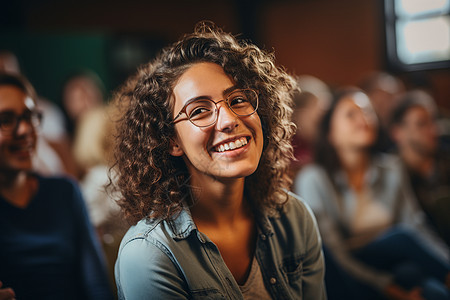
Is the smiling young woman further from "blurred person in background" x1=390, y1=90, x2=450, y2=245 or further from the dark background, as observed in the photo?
the dark background

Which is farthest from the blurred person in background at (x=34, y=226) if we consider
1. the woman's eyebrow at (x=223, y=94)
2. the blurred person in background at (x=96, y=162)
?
the woman's eyebrow at (x=223, y=94)

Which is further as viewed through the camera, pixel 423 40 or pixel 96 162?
pixel 423 40

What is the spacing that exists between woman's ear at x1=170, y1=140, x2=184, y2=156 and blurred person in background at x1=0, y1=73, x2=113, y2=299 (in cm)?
44

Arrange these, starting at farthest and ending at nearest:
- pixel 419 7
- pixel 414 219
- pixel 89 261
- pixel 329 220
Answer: pixel 419 7, pixel 414 219, pixel 329 220, pixel 89 261

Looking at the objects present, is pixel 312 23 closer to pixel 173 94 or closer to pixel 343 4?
pixel 343 4

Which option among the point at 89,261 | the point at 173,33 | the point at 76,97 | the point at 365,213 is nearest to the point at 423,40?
the point at 173,33

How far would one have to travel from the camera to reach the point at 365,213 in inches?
79.3

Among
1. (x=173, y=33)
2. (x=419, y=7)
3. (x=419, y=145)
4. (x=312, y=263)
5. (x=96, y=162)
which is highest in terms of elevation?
(x=173, y=33)

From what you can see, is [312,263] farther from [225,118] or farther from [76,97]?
[76,97]

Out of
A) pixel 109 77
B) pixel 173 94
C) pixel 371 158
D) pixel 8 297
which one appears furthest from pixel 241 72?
pixel 109 77

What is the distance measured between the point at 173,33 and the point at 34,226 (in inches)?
191

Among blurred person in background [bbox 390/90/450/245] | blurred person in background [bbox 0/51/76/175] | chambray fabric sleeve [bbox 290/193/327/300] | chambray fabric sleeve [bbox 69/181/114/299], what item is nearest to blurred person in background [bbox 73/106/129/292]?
blurred person in background [bbox 0/51/76/175]

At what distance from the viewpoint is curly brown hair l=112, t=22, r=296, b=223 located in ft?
3.10

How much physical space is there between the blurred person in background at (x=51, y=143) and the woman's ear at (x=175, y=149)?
1.79 feet
